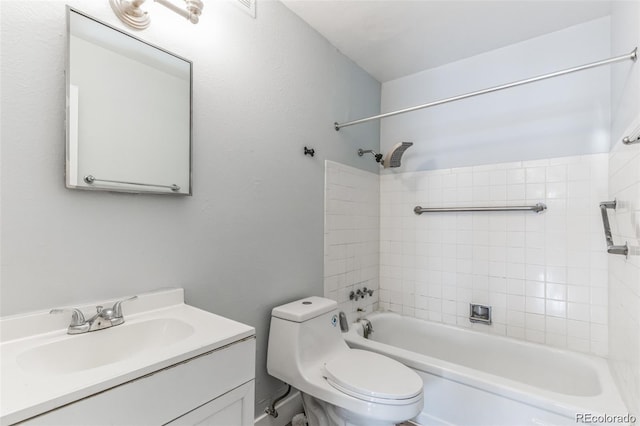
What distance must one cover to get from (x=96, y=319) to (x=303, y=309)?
0.94m

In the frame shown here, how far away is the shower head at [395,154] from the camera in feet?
7.25

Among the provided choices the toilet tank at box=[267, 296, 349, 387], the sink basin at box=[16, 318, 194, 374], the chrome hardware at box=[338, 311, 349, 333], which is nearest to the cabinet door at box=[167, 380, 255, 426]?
the sink basin at box=[16, 318, 194, 374]

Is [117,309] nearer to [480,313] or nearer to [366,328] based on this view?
[366,328]

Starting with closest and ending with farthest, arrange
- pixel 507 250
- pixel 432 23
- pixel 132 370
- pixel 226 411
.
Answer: pixel 132 370
pixel 226 411
pixel 432 23
pixel 507 250

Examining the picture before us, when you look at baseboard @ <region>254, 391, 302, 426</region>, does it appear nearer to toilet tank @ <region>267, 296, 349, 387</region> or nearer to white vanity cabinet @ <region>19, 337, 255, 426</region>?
toilet tank @ <region>267, 296, 349, 387</region>

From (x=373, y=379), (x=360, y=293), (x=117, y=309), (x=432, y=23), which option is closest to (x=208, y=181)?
(x=117, y=309)

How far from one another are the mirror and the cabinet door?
0.79 m

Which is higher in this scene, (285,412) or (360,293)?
(360,293)

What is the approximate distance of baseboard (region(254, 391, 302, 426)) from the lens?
1632 millimetres

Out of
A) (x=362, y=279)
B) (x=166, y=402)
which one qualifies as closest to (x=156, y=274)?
(x=166, y=402)

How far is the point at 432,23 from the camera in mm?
1933

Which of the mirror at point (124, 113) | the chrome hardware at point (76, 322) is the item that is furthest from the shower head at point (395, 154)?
the chrome hardware at point (76, 322)

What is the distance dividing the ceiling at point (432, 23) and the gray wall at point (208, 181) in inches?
6.1

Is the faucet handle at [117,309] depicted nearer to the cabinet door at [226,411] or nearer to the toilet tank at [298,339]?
the cabinet door at [226,411]
